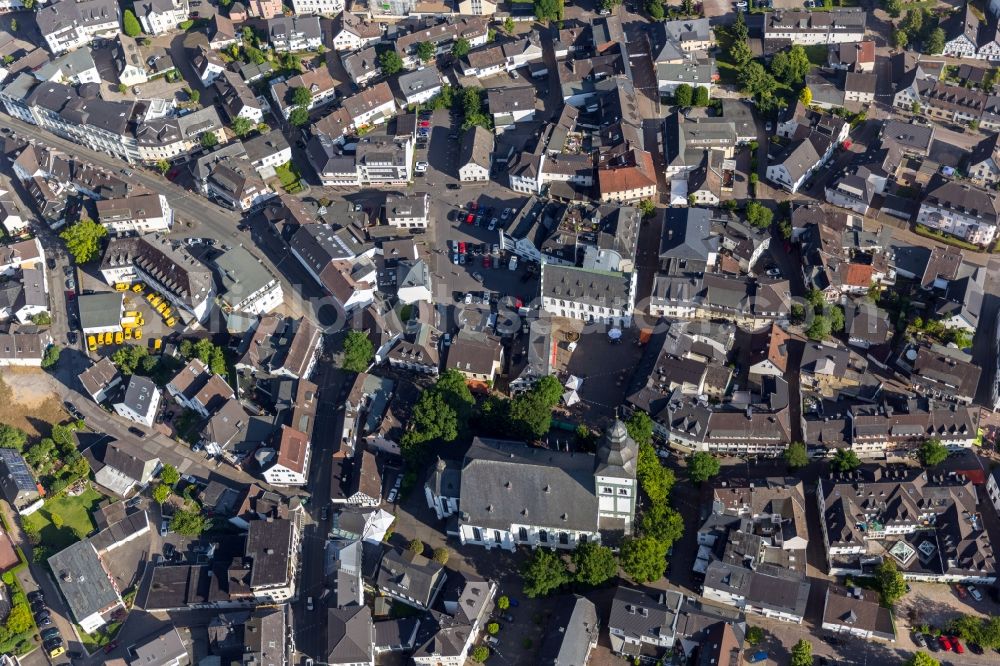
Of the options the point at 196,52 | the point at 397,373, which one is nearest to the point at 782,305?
the point at 397,373

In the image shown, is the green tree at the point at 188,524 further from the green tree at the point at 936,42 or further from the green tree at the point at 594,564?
the green tree at the point at 936,42

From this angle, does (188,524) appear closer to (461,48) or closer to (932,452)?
(932,452)

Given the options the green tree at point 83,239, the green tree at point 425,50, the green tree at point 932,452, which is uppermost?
the green tree at point 425,50

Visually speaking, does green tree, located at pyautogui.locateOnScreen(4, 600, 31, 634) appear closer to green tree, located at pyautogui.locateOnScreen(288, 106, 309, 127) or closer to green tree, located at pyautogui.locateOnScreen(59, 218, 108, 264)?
green tree, located at pyautogui.locateOnScreen(59, 218, 108, 264)

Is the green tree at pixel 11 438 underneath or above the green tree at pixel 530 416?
underneath

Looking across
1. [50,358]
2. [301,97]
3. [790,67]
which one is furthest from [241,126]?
[790,67]

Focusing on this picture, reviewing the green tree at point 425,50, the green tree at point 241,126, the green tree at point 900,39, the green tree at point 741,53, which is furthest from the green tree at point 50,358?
the green tree at point 900,39

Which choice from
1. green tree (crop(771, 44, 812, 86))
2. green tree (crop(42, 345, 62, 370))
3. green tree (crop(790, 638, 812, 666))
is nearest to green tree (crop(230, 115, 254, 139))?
green tree (crop(42, 345, 62, 370))
